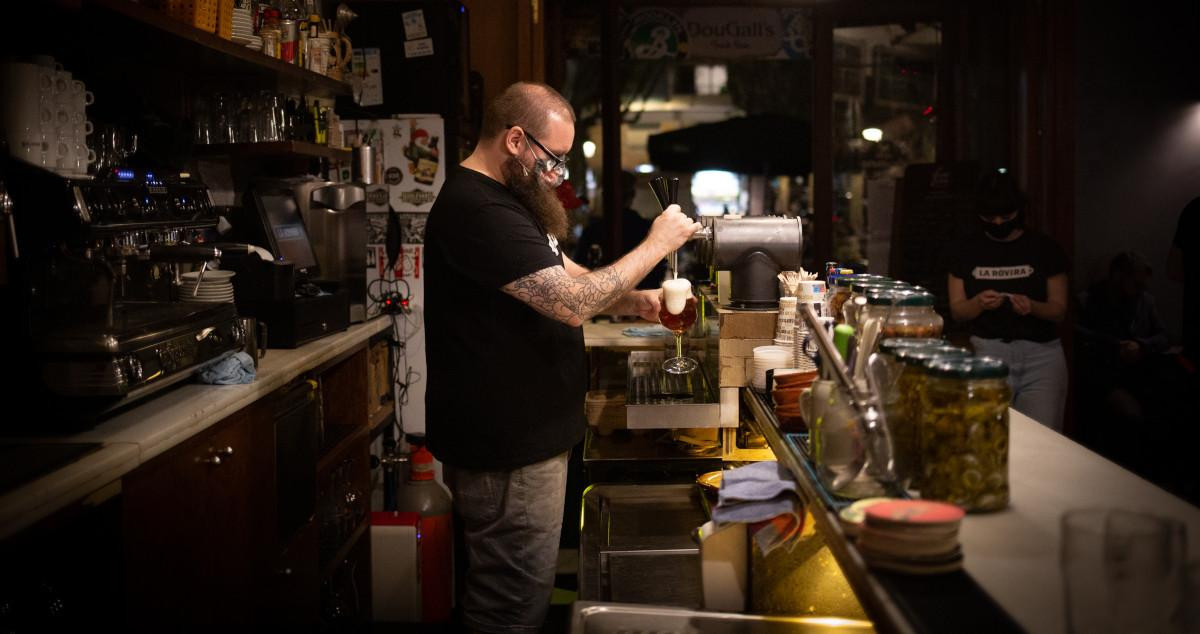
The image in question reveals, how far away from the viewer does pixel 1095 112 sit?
23.0 feet

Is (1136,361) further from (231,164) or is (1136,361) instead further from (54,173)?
(54,173)

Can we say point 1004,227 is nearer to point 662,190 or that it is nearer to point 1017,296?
point 1017,296

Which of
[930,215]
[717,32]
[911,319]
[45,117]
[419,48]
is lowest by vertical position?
[911,319]

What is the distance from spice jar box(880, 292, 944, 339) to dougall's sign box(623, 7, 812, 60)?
475cm

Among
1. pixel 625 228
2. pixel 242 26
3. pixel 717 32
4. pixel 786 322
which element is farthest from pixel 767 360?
pixel 717 32

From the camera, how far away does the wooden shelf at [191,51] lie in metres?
2.65

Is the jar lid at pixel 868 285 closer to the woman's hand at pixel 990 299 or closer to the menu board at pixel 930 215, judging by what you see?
the woman's hand at pixel 990 299

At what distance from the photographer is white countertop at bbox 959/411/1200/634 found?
1.30 meters

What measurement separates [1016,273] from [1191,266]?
3.78ft

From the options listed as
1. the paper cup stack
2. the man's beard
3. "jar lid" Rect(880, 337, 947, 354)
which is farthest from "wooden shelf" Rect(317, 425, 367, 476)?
"jar lid" Rect(880, 337, 947, 354)

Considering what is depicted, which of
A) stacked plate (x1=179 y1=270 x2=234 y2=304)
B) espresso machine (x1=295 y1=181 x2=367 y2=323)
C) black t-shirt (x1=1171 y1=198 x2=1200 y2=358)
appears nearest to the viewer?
stacked plate (x1=179 y1=270 x2=234 y2=304)

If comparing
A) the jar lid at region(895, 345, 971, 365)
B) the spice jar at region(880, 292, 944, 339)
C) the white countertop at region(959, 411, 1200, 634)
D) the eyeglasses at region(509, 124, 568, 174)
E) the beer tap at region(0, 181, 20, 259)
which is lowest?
the white countertop at region(959, 411, 1200, 634)

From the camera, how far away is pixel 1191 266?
503 centimetres

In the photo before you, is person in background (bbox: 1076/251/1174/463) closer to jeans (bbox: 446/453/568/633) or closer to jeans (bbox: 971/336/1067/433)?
jeans (bbox: 971/336/1067/433)
